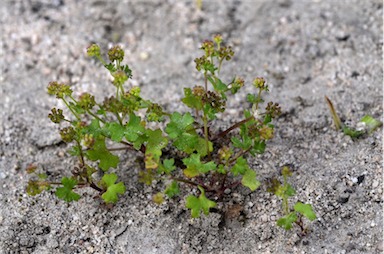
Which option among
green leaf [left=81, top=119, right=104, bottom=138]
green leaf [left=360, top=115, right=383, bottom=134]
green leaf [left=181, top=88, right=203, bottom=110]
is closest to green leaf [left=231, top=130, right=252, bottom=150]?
green leaf [left=181, top=88, right=203, bottom=110]

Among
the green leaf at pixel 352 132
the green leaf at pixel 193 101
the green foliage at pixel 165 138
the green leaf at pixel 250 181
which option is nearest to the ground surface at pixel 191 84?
A: the green leaf at pixel 352 132

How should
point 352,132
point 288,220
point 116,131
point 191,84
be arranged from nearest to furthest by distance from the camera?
point 288,220 → point 116,131 → point 352,132 → point 191,84

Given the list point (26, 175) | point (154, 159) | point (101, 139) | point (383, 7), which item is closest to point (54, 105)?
point (26, 175)

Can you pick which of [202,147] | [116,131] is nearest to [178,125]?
[202,147]

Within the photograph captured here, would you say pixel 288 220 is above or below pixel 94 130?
below

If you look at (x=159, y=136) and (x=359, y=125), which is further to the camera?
(x=359, y=125)

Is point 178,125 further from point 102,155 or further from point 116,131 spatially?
point 102,155

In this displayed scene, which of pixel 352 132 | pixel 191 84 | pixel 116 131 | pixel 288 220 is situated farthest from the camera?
pixel 191 84
